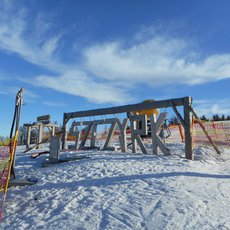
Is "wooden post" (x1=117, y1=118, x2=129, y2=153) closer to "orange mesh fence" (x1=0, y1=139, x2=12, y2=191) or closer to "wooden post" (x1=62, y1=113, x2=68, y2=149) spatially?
"wooden post" (x1=62, y1=113, x2=68, y2=149)

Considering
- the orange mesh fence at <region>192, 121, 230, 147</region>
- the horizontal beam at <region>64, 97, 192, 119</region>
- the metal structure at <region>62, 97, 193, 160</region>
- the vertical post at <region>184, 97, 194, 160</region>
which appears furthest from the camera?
the orange mesh fence at <region>192, 121, 230, 147</region>

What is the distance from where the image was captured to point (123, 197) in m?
5.52

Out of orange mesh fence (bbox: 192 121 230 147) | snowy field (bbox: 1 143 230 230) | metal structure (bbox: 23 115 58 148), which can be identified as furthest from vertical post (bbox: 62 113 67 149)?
orange mesh fence (bbox: 192 121 230 147)

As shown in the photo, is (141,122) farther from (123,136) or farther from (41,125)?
(41,125)

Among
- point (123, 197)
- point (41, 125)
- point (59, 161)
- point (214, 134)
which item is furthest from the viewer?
point (214, 134)

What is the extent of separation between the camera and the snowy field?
4641 millimetres

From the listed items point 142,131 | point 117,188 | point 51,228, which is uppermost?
point 142,131

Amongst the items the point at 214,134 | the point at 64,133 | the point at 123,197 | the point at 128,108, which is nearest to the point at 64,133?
the point at 64,133

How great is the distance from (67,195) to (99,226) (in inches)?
61.8

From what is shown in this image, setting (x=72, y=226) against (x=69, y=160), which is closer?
(x=72, y=226)

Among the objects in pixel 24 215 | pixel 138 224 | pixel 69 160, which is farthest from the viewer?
pixel 69 160

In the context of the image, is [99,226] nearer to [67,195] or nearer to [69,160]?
[67,195]

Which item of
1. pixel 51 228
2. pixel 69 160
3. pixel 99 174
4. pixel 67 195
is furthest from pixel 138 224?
pixel 69 160

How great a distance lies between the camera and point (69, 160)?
29.2ft
